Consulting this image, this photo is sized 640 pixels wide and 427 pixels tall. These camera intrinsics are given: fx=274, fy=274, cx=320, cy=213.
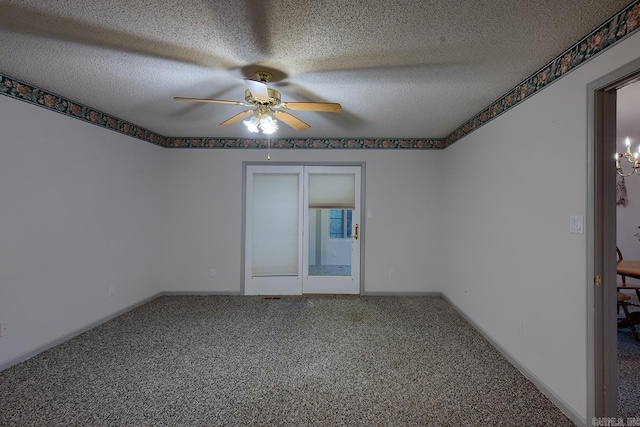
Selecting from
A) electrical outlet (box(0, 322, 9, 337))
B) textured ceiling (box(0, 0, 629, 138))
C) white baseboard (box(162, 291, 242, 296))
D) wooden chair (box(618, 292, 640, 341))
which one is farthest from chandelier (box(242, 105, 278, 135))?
wooden chair (box(618, 292, 640, 341))

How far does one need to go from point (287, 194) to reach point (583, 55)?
11.8ft

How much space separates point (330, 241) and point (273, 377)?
2526mm

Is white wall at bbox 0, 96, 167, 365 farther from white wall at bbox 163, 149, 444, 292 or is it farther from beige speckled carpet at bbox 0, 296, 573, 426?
white wall at bbox 163, 149, 444, 292

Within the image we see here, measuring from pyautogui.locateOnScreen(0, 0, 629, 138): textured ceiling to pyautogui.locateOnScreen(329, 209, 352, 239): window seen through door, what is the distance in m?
1.95

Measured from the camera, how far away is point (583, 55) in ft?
5.81

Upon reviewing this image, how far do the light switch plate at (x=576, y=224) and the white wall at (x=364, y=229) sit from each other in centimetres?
251

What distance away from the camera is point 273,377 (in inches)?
88.6

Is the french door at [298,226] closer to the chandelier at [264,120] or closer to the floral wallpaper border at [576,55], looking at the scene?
the chandelier at [264,120]

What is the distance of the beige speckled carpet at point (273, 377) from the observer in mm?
1835

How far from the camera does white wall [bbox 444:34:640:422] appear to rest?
1.80 metres

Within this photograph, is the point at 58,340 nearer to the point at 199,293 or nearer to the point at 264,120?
the point at 199,293

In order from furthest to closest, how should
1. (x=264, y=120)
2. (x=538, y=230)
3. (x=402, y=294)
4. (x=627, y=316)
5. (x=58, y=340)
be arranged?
(x=402, y=294), (x=627, y=316), (x=58, y=340), (x=264, y=120), (x=538, y=230)

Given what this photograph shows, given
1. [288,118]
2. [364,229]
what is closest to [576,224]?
[288,118]

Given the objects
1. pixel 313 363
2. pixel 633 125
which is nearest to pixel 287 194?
pixel 313 363
